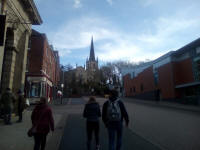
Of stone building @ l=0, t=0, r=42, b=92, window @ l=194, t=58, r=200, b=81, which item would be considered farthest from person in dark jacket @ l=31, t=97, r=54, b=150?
window @ l=194, t=58, r=200, b=81

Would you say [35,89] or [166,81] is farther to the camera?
[166,81]

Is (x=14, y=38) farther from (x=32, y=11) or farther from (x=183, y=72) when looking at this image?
(x=183, y=72)

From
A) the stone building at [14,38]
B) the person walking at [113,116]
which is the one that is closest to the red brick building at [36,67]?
the stone building at [14,38]

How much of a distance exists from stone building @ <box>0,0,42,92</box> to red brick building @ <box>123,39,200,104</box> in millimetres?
22330

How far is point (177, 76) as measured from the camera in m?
31.4

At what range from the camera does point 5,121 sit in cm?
936

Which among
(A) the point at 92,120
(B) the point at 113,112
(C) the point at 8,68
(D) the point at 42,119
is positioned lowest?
(A) the point at 92,120

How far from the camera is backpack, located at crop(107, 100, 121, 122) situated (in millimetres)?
4866

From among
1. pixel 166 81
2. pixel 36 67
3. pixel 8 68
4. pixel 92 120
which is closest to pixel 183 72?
pixel 166 81

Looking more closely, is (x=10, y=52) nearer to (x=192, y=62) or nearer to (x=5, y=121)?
(x=5, y=121)

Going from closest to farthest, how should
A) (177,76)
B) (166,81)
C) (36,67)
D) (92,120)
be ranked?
1. (92,120)
2. (36,67)
3. (177,76)
4. (166,81)

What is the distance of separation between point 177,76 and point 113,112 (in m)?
29.2

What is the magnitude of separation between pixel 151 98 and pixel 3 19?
3538cm

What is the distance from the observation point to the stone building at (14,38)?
10.6m
